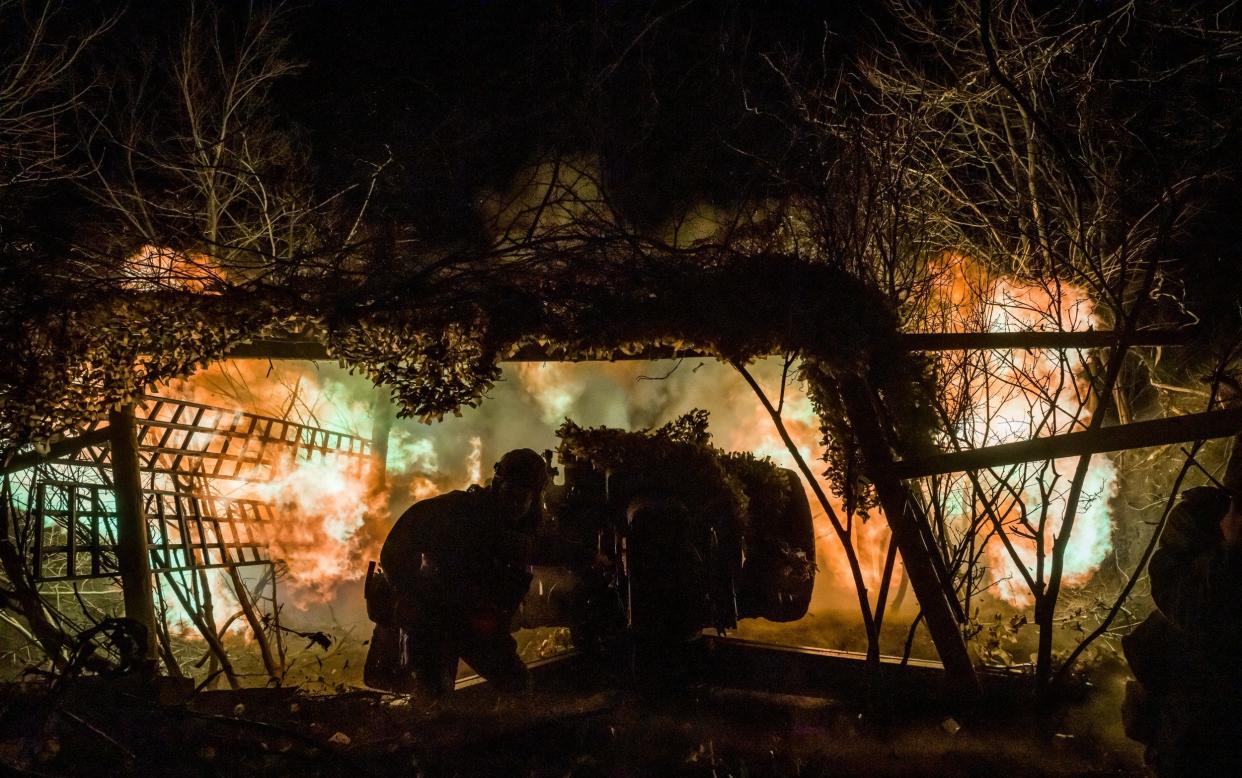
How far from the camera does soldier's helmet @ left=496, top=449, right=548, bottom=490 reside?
711 centimetres

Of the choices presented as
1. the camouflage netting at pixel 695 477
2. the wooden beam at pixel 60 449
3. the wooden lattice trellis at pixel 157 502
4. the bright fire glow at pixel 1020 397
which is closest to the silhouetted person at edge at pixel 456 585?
the camouflage netting at pixel 695 477

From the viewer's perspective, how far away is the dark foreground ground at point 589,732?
4223 millimetres

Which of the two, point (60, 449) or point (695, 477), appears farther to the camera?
point (695, 477)

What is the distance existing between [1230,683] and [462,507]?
21.1 feet

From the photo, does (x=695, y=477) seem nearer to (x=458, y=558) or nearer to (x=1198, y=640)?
(x=458, y=558)

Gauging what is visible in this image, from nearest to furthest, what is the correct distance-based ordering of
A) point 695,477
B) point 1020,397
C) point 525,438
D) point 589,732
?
point 589,732
point 695,477
point 1020,397
point 525,438

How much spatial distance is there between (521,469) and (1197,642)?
Result: 5.72 meters

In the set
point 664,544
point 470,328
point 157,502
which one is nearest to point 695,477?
point 664,544

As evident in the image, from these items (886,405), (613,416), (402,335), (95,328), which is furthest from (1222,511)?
(613,416)

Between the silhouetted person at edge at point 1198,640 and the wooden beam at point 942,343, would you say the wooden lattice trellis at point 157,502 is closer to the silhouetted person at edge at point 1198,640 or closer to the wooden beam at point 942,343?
the wooden beam at point 942,343

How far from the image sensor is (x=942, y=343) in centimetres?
552

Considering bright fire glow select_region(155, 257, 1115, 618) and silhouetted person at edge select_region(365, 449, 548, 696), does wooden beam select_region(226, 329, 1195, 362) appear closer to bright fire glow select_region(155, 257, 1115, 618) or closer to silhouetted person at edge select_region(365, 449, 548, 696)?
silhouetted person at edge select_region(365, 449, 548, 696)

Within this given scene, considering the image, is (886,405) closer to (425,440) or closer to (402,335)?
(402,335)

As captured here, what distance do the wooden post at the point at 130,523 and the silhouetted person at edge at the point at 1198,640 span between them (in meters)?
8.59
